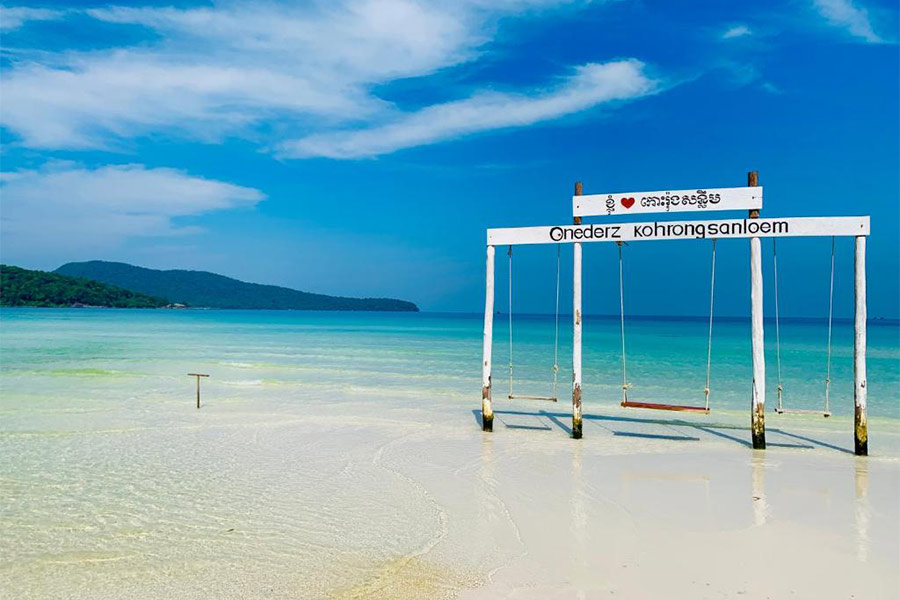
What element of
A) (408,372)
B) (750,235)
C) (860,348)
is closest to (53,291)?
(408,372)

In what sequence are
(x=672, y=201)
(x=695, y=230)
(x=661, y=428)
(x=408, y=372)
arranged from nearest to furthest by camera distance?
(x=695, y=230) → (x=672, y=201) → (x=661, y=428) → (x=408, y=372)

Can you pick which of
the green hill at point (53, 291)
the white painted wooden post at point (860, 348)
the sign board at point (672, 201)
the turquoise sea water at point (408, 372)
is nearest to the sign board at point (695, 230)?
the sign board at point (672, 201)

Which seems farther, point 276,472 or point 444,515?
point 276,472

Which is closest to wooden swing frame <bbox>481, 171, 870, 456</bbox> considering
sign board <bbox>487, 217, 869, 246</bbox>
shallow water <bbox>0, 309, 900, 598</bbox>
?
sign board <bbox>487, 217, 869, 246</bbox>

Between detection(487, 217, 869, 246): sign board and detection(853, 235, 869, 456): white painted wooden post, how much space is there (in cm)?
46

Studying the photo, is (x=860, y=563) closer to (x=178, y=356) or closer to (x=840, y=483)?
(x=840, y=483)

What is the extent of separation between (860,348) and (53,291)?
187354 mm

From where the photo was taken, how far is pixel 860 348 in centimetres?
1119

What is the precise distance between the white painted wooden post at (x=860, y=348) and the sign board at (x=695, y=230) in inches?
18.2

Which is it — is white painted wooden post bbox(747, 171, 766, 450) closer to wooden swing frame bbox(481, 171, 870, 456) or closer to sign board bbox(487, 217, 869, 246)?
wooden swing frame bbox(481, 171, 870, 456)

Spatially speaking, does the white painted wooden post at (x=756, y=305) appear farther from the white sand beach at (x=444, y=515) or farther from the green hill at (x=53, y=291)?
the green hill at (x=53, y=291)

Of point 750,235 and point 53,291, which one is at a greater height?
point 53,291

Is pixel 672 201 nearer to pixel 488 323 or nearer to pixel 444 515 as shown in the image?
pixel 488 323

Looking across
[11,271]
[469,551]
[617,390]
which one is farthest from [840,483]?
[11,271]
